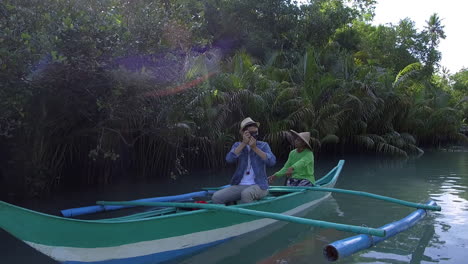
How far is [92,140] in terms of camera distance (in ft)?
31.9

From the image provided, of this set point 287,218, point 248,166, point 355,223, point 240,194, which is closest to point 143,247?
point 287,218

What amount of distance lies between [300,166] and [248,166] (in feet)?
5.61

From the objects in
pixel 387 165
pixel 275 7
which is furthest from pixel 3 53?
pixel 275 7

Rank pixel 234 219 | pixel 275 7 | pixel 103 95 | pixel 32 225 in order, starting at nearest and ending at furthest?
pixel 32 225
pixel 234 219
pixel 103 95
pixel 275 7

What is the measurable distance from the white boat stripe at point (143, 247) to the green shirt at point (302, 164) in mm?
1793

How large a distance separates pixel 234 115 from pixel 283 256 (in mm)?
9332

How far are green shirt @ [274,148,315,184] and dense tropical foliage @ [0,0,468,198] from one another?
8.75ft

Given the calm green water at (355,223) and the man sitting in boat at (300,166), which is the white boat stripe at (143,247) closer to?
the calm green water at (355,223)

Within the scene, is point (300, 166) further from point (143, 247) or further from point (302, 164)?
point (143, 247)

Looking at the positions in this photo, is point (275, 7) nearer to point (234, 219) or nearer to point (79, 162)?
point (79, 162)

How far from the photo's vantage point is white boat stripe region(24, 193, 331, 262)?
4.15 metres

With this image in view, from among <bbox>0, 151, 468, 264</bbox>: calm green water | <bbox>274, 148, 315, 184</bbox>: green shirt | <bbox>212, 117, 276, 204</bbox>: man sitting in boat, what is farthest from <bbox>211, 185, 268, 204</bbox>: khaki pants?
<bbox>274, 148, 315, 184</bbox>: green shirt

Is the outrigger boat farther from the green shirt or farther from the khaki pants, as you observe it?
the green shirt

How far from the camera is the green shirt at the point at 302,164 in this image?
24.7ft
